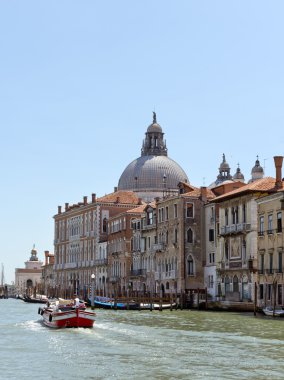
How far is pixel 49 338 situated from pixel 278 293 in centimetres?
1958

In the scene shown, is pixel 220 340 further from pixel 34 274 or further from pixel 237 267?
pixel 34 274

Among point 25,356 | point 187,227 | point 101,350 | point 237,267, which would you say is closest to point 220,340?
point 101,350

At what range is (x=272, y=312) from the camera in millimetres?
42594

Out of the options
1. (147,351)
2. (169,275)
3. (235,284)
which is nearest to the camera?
(147,351)

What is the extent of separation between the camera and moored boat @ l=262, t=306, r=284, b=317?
41.8 metres

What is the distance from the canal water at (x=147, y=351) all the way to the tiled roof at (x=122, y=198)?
46.9 meters

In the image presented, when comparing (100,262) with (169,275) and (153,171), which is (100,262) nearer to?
(153,171)

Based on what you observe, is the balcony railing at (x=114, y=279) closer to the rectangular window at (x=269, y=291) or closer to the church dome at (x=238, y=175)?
the church dome at (x=238, y=175)

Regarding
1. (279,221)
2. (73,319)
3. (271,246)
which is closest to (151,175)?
(271,246)

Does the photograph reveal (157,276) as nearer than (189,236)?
No

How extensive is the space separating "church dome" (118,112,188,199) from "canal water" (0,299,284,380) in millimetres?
53260

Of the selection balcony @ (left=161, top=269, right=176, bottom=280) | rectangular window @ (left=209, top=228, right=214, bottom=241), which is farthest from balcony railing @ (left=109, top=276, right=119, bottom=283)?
rectangular window @ (left=209, top=228, right=214, bottom=241)

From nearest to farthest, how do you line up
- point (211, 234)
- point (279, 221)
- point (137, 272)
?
point (279, 221) < point (211, 234) < point (137, 272)

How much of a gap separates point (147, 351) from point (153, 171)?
6688cm
